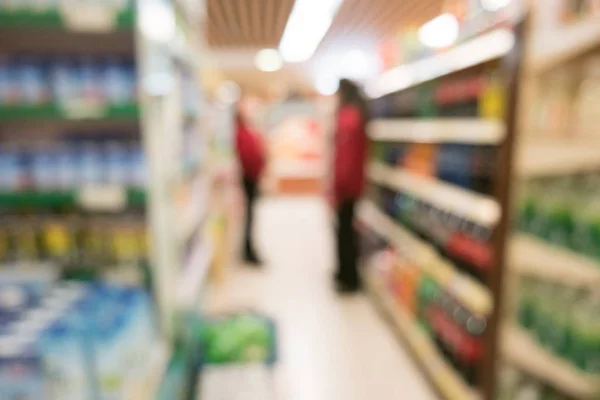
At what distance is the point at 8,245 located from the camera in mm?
1981

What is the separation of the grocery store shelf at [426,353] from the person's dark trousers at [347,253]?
1.22 feet

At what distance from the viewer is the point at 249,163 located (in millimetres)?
5113

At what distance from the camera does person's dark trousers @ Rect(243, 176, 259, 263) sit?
5.16 meters

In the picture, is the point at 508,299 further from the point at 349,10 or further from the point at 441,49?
the point at 349,10

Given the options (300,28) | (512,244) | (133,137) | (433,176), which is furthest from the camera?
(300,28)

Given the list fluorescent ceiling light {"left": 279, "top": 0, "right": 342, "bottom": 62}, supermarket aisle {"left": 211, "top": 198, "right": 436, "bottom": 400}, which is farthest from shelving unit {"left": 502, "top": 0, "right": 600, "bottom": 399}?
fluorescent ceiling light {"left": 279, "top": 0, "right": 342, "bottom": 62}

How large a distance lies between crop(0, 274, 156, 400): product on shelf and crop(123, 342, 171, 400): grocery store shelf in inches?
0.8

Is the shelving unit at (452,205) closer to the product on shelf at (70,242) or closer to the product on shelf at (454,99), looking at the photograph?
the product on shelf at (454,99)

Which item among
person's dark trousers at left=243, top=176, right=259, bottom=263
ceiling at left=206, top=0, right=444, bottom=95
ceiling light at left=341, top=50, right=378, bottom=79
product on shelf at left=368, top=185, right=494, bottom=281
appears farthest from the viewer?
ceiling light at left=341, top=50, right=378, bottom=79

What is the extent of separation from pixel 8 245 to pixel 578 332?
86.4 inches

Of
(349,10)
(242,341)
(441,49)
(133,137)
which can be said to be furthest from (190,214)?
(349,10)

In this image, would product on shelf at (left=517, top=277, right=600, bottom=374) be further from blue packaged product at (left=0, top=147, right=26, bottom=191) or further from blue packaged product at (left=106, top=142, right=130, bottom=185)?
blue packaged product at (left=0, top=147, right=26, bottom=191)

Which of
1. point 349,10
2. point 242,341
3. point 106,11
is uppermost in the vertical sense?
point 349,10

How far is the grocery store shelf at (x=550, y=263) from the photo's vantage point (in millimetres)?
1551
